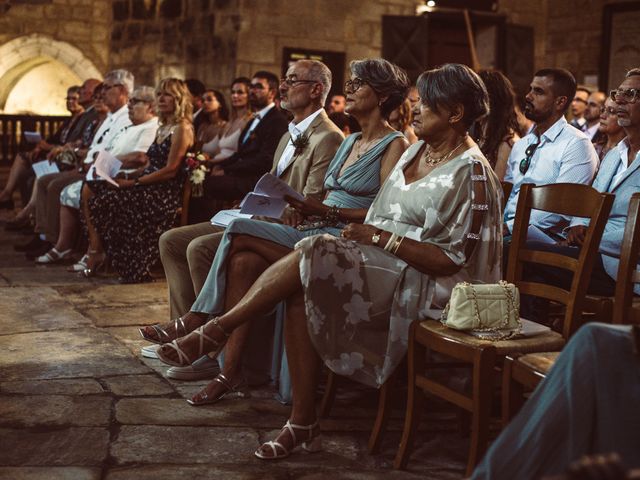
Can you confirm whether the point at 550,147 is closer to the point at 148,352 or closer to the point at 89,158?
the point at 148,352

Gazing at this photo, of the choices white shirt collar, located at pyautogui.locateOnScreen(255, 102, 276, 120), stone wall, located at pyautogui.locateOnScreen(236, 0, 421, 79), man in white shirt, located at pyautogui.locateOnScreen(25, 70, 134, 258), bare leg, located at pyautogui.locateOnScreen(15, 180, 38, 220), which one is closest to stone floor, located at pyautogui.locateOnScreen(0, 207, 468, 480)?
white shirt collar, located at pyautogui.locateOnScreen(255, 102, 276, 120)

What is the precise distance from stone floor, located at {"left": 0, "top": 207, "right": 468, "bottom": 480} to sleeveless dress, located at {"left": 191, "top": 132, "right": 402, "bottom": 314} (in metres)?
0.40

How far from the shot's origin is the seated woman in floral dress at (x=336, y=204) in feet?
11.6

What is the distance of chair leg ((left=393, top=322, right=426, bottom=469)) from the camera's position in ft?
9.52

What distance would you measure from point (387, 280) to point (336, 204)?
0.81 metres

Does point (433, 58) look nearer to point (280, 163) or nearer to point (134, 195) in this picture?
point (134, 195)

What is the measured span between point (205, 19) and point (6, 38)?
4.11 m

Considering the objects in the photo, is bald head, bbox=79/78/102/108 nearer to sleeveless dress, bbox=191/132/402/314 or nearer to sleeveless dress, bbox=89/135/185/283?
sleeveless dress, bbox=89/135/185/283

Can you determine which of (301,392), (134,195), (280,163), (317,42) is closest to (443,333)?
(301,392)

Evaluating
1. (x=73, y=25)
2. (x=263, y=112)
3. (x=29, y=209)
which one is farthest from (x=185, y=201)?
(x=73, y=25)

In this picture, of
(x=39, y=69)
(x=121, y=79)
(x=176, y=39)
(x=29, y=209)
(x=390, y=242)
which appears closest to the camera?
(x=390, y=242)

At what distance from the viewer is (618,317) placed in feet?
9.67

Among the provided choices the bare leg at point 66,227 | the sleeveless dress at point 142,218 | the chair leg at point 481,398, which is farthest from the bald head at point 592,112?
the chair leg at point 481,398

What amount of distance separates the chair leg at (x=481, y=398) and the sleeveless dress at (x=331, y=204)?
3.75 feet
